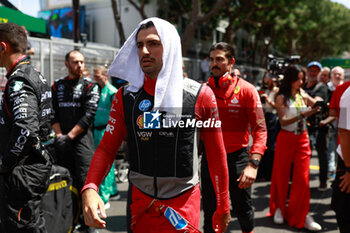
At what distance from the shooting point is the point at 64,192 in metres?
3.50

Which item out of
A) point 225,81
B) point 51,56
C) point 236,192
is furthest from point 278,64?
point 51,56

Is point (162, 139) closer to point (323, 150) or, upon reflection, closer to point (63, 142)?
point (63, 142)

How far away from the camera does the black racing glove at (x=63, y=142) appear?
12.9 feet

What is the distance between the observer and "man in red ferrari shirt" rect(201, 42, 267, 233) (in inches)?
136

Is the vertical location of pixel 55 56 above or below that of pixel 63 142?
above

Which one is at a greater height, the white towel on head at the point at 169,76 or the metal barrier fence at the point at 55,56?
the metal barrier fence at the point at 55,56

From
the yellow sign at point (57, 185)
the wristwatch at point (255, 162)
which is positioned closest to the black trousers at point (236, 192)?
the wristwatch at point (255, 162)

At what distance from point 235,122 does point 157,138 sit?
1746 millimetres

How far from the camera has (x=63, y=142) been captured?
12.9ft

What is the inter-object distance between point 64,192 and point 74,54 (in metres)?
1.81

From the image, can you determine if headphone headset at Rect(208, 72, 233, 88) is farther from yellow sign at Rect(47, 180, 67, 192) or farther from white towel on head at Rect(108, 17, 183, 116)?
yellow sign at Rect(47, 180, 67, 192)

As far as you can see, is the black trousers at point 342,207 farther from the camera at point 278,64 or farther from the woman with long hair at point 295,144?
the camera at point 278,64

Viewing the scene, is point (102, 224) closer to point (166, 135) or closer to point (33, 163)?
point (166, 135)

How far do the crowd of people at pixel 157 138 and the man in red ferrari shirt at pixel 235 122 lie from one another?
0.01 meters
